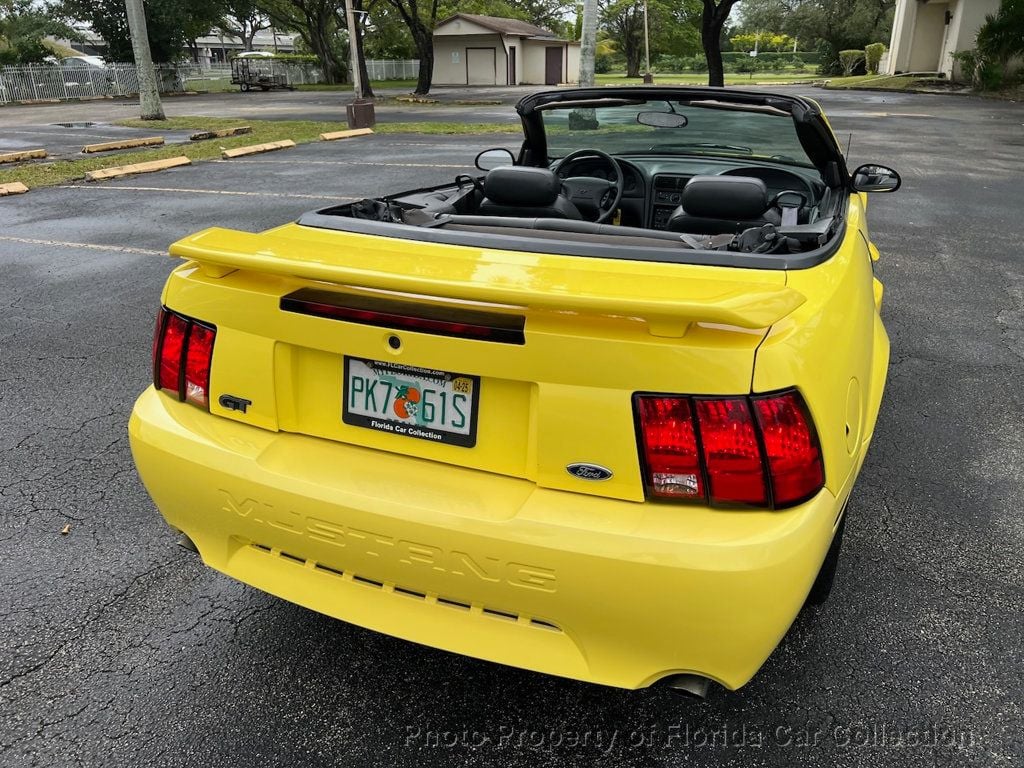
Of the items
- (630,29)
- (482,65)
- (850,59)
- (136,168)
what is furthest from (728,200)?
(630,29)

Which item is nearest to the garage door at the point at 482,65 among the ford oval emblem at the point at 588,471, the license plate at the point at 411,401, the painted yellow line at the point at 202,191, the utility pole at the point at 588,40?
the utility pole at the point at 588,40

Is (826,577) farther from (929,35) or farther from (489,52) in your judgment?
(489,52)

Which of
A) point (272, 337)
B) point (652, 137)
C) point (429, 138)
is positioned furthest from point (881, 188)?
point (429, 138)

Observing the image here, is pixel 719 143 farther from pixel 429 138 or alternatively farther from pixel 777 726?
pixel 429 138

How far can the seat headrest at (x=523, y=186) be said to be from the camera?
10.2 ft

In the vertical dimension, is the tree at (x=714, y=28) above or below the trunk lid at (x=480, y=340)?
above

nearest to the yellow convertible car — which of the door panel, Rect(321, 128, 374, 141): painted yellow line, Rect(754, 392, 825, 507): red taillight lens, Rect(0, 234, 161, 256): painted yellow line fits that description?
Rect(754, 392, 825, 507): red taillight lens

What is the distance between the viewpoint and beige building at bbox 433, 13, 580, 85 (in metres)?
48.6

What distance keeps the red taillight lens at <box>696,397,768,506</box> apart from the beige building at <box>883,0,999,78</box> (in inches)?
1429

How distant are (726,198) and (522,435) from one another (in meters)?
1.51

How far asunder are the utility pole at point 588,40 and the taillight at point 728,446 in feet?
56.0

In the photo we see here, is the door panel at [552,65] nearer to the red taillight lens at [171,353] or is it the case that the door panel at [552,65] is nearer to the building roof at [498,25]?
the building roof at [498,25]

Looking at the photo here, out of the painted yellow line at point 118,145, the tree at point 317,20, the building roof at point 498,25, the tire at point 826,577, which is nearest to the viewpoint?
the tire at point 826,577

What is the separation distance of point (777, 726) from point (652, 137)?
3019 mm
